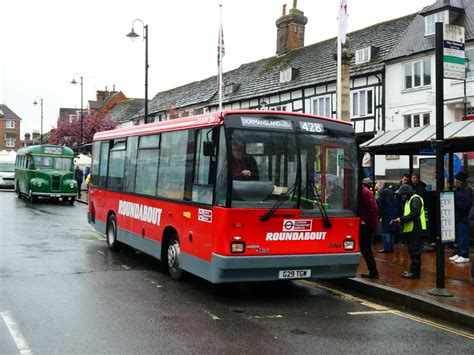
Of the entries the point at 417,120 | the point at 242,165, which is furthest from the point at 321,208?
the point at 417,120

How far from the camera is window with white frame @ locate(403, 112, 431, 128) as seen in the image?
86.4 ft

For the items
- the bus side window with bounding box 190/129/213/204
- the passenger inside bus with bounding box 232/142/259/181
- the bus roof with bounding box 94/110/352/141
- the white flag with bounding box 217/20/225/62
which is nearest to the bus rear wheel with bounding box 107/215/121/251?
the bus roof with bounding box 94/110/352/141

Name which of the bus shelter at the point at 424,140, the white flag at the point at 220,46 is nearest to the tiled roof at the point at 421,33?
the white flag at the point at 220,46

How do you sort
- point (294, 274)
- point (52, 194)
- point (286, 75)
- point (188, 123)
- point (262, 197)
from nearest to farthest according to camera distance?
point (262, 197), point (294, 274), point (188, 123), point (52, 194), point (286, 75)

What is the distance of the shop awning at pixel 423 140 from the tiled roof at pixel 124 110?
173ft

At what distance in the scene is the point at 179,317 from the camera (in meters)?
6.75

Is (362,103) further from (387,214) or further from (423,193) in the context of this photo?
(387,214)

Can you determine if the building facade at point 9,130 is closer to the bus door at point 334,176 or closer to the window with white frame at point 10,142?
the window with white frame at point 10,142

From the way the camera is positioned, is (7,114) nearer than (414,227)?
No

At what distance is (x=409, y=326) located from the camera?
674 centimetres

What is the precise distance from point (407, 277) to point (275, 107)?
2665 cm

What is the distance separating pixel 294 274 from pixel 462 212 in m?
4.74

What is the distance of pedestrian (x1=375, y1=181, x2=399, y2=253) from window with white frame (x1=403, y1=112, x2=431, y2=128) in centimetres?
1491

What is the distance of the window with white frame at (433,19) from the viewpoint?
26597mm
